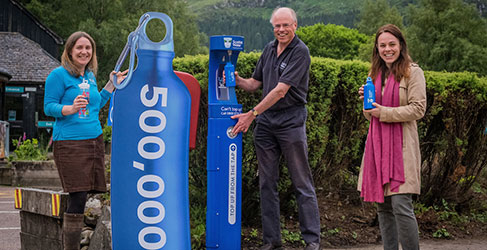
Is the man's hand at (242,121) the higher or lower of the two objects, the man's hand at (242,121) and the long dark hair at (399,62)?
the lower

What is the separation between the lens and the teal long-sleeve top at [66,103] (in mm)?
4488

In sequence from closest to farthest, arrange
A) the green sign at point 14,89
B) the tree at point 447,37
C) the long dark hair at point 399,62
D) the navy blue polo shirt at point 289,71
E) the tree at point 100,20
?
the long dark hair at point 399,62 → the navy blue polo shirt at point 289,71 → the green sign at point 14,89 → the tree at point 100,20 → the tree at point 447,37

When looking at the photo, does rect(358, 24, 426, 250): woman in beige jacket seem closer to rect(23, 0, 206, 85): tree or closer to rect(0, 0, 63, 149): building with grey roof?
rect(0, 0, 63, 149): building with grey roof

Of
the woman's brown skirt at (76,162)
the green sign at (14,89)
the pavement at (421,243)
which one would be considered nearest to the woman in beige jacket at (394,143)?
the pavement at (421,243)

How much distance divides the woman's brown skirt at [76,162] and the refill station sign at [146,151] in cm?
93

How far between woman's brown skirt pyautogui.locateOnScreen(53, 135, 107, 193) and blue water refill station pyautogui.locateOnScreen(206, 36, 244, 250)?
3.19ft

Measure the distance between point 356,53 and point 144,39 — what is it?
7339 cm

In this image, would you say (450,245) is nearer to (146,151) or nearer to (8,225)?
(146,151)

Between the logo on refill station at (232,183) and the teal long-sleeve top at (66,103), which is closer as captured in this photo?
the teal long-sleeve top at (66,103)

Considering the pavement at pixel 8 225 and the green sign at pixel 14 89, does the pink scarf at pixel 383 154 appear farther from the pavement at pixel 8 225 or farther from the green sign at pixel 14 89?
the green sign at pixel 14 89

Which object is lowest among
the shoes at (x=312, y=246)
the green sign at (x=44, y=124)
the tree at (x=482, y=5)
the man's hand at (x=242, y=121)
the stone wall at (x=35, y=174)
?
the stone wall at (x=35, y=174)

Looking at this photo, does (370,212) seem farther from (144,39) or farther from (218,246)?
(144,39)

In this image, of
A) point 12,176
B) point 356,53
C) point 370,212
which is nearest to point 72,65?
point 370,212

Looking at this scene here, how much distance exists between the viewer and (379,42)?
14.8 ft
